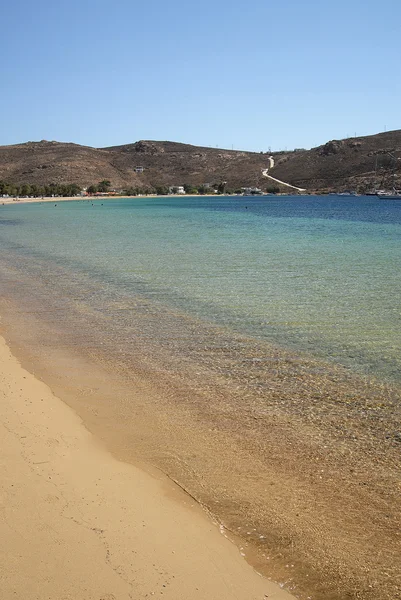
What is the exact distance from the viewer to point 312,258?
21.1m

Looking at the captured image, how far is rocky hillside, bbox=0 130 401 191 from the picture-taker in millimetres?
131375

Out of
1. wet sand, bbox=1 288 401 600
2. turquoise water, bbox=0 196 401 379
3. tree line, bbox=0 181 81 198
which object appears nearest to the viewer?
wet sand, bbox=1 288 401 600

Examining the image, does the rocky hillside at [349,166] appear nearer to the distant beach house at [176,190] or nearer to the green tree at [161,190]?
the distant beach house at [176,190]

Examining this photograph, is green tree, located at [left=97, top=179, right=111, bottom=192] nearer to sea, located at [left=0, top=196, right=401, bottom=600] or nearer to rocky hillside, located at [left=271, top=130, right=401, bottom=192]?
rocky hillside, located at [left=271, top=130, right=401, bottom=192]

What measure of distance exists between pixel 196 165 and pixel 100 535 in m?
169

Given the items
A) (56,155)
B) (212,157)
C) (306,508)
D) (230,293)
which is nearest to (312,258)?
(230,293)

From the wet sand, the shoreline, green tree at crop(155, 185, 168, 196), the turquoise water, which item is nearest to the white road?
the shoreline

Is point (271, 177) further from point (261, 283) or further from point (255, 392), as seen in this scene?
point (255, 392)

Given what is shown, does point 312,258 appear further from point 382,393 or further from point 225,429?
point 225,429

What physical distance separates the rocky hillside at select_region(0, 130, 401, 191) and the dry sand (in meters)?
122

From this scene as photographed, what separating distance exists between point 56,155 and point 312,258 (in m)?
141

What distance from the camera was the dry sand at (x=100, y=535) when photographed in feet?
11.3

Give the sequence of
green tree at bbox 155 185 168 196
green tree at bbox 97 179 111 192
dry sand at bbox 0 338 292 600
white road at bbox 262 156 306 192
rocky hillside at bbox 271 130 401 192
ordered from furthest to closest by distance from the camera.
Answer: green tree at bbox 155 185 168 196, white road at bbox 262 156 306 192, green tree at bbox 97 179 111 192, rocky hillside at bbox 271 130 401 192, dry sand at bbox 0 338 292 600

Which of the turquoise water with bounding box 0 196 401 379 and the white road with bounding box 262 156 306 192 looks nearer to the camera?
the turquoise water with bounding box 0 196 401 379
